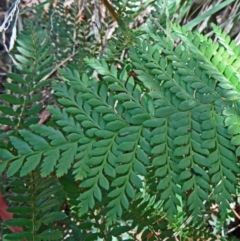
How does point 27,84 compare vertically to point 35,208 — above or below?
above

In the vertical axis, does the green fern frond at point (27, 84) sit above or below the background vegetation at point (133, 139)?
above

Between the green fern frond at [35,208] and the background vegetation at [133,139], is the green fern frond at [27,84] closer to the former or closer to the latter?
the background vegetation at [133,139]

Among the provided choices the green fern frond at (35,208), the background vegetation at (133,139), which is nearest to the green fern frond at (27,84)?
the background vegetation at (133,139)

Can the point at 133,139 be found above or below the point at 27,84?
below

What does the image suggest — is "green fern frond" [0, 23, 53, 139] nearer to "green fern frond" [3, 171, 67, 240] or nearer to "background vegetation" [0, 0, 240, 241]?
"background vegetation" [0, 0, 240, 241]

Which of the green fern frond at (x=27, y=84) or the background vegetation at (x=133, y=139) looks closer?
the background vegetation at (x=133, y=139)

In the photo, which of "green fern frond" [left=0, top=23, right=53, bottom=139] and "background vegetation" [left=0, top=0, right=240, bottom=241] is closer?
"background vegetation" [left=0, top=0, right=240, bottom=241]

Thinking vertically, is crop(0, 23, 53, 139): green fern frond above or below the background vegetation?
above

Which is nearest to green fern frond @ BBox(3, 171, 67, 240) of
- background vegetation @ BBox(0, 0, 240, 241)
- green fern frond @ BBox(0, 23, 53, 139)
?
background vegetation @ BBox(0, 0, 240, 241)

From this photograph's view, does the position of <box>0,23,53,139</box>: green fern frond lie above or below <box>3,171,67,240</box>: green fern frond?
above

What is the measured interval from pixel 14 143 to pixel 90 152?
0.15 metres

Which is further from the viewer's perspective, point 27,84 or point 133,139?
point 27,84

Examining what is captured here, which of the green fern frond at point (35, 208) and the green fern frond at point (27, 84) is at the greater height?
the green fern frond at point (27, 84)

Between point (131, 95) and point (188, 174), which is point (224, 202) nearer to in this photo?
point (188, 174)
